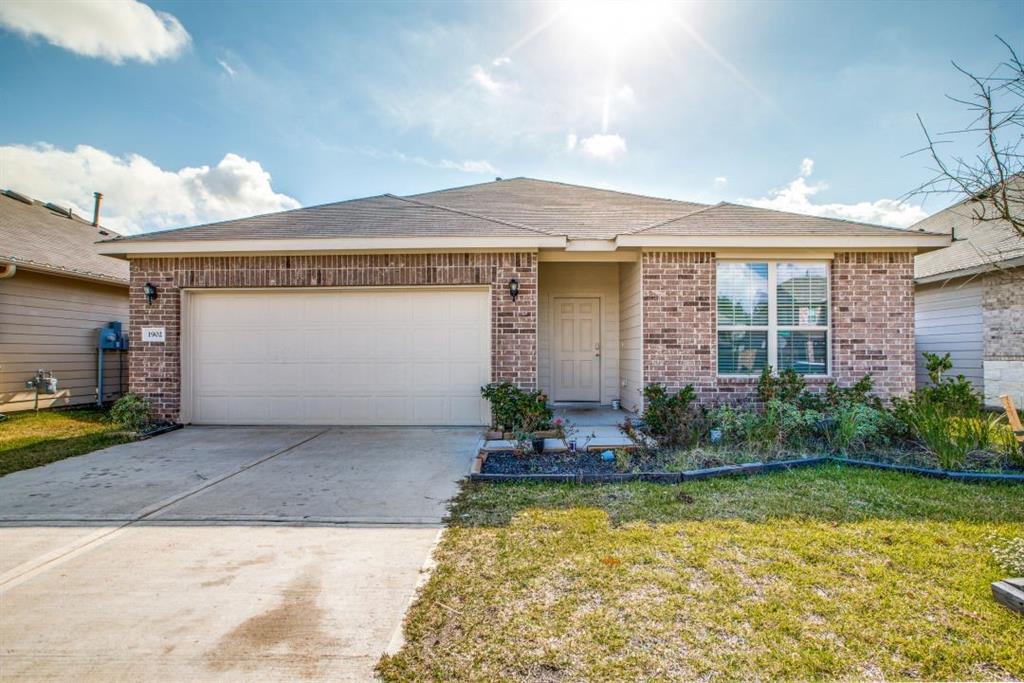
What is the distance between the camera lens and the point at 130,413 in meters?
7.04

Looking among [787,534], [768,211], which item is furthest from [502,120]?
[787,534]

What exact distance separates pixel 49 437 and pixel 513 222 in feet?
24.6

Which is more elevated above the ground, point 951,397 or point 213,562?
point 951,397

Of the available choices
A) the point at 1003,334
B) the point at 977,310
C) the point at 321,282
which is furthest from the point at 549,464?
the point at 977,310

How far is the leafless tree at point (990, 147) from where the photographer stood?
2689mm

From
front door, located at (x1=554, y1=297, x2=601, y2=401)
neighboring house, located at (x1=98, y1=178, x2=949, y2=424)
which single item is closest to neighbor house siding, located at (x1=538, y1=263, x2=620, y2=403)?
front door, located at (x1=554, y1=297, x2=601, y2=401)

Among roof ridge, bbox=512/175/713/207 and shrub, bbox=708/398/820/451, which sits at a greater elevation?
roof ridge, bbox=512/175/713/207

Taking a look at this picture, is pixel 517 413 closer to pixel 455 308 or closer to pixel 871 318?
pixel 455 308

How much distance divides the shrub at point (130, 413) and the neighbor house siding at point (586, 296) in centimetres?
654

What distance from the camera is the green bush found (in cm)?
591

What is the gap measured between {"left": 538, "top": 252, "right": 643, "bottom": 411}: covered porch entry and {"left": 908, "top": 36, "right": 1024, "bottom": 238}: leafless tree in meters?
6.40

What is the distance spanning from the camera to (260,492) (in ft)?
14.5

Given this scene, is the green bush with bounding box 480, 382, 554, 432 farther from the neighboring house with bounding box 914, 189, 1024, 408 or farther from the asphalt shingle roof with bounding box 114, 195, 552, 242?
the neighboring house with bounding box 914, 189, 1024, 408

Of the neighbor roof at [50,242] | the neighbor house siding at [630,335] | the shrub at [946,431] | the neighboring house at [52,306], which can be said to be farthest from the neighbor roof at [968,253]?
the neighboring house at [52,306]
